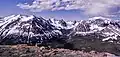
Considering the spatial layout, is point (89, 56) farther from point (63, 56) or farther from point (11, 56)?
point (11, 56)

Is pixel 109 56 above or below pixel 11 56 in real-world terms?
below

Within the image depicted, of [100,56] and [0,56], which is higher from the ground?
[0,56]

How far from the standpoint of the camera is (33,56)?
164 meters

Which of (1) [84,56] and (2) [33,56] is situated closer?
(2) [33,56]

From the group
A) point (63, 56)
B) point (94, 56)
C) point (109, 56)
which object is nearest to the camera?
point (63, 56)

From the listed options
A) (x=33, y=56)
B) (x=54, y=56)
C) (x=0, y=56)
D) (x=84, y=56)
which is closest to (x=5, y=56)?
(x=0, y=56)

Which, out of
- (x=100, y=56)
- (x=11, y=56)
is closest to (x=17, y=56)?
(x=11, y=56)

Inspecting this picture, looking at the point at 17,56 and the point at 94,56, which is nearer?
the point at 17,56

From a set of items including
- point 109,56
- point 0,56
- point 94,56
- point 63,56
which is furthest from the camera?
point 109,56

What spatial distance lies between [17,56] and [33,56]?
9.31 metres

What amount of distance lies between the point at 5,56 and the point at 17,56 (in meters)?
7.98

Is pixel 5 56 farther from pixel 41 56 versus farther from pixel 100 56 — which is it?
pixel 100 56

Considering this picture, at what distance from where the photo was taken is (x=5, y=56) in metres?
158

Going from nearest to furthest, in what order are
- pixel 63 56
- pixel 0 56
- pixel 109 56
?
pixel 0 56, pixel 63 56, pixel 109 56
